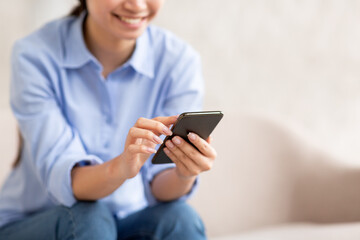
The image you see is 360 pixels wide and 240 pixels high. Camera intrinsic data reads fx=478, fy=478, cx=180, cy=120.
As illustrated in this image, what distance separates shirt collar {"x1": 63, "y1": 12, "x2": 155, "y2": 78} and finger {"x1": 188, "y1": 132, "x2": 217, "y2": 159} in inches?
14.3

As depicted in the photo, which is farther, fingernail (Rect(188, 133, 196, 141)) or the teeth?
the teeth

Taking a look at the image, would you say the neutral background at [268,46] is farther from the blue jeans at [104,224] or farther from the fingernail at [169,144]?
the fingernail at [169,144]

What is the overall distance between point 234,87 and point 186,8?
0.39 metres

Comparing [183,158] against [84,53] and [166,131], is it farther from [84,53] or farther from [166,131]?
[84,53]

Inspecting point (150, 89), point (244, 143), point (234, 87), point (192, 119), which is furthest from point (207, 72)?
point (192, 119)

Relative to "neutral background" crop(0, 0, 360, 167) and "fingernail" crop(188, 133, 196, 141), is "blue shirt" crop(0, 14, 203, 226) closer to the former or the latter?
"fingernail" crop(188, 133, 196, 141)

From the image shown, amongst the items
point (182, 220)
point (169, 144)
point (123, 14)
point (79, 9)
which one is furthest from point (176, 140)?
point (79, 9)

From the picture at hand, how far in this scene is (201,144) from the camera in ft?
3.25

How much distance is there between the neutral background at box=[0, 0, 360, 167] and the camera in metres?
2.02

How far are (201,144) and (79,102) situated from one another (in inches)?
16.6

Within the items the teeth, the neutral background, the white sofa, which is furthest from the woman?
the neutral background

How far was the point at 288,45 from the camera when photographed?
2043mm

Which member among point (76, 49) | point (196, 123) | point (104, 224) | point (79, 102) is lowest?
point (104, 224)

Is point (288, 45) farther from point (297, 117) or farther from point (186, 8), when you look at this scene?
point (186, 8)
